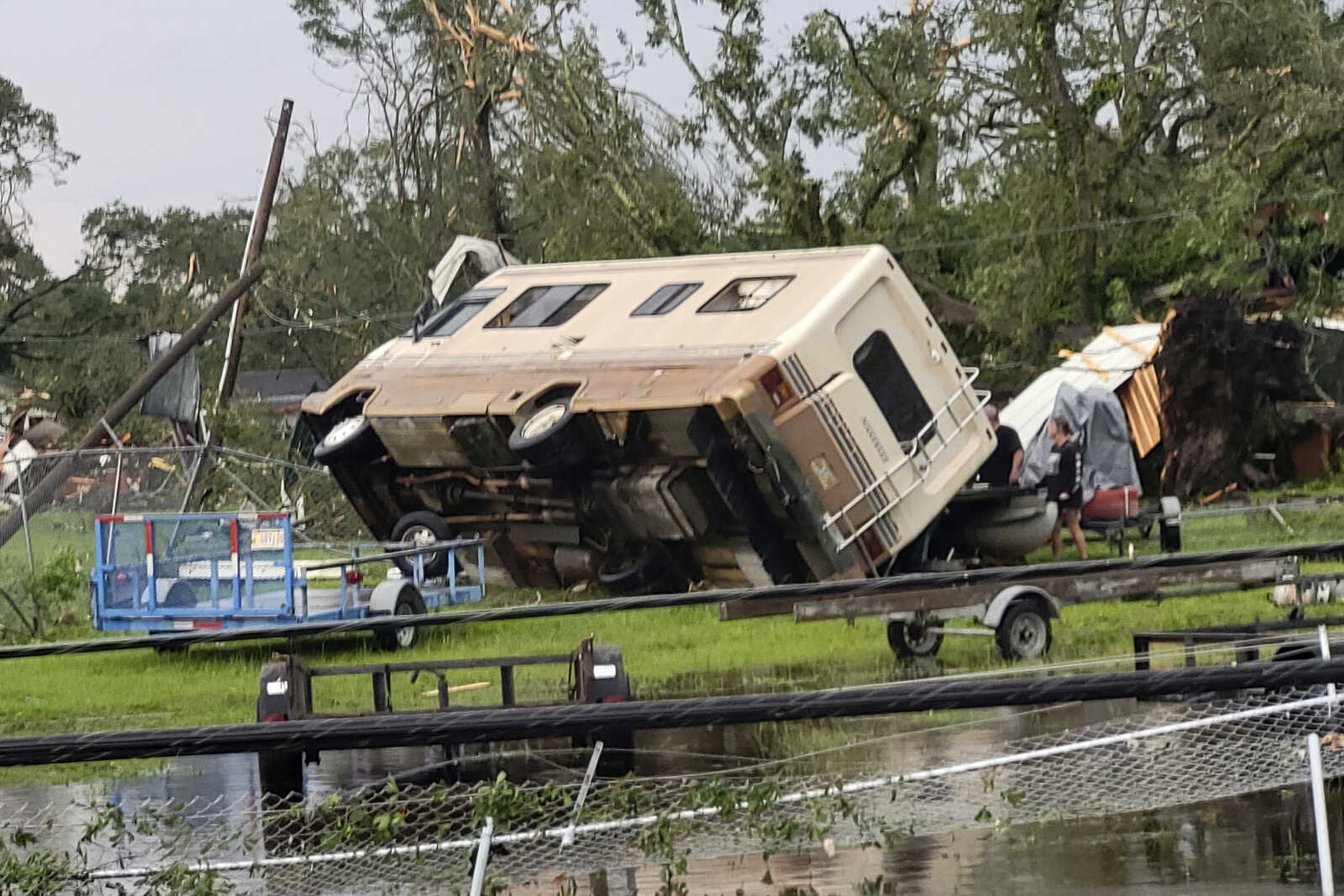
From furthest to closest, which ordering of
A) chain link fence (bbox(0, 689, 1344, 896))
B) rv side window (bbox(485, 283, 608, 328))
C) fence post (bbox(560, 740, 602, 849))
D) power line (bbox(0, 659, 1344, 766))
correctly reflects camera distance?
rv side window (bbox(485, 283, 608, 328))
fence post (bbox(560, 740, 602, 849))
chain link fence (bbox(0, 689, 1344, 896))
power line (bbox(0, 659, 1344, 766))

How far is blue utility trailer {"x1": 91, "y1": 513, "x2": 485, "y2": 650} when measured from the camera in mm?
14461

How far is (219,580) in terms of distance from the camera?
14867 millimetres

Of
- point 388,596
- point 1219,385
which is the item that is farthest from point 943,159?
point 388,596

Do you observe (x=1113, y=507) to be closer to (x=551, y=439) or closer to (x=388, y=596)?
(x=551, y=439)

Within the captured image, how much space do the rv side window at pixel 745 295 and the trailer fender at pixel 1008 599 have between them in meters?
5.35

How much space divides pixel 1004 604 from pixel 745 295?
5.94 m

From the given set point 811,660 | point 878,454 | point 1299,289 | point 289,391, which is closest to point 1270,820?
point 811,660

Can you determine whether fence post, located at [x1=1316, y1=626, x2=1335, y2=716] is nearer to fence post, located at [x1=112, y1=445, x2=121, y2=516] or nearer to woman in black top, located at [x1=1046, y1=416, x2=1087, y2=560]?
woman in black top, located at [x1=1046, y1=416, x2=1087, y2=560]

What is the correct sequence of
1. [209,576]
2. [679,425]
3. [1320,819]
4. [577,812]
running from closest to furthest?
[577,812] < [1320,819] < [209,576] < [679,425]

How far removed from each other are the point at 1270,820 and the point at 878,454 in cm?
958

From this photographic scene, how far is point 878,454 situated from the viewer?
55.1 ft

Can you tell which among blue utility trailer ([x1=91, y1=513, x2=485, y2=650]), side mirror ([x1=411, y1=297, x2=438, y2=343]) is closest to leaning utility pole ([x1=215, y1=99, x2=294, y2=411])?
side mirror ([x1=411, y1=297, x2=438, y2=343])

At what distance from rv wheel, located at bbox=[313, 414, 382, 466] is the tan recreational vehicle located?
22 mm

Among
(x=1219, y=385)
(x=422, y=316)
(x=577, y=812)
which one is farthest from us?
(x=1219, y=385)
